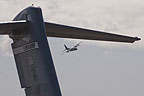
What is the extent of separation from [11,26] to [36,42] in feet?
3.02

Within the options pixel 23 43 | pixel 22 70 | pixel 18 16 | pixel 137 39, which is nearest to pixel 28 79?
pixel 22 70

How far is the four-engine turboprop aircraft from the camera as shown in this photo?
1212 centimetres

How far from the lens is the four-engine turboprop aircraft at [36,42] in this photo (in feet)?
39.8

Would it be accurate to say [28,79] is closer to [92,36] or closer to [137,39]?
[92,36]

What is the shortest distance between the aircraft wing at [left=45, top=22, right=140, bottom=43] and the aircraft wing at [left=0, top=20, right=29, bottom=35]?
79 cm

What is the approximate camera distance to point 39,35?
492 inches

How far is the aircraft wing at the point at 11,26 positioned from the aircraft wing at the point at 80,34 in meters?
0.79

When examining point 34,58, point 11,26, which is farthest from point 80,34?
point 11,26

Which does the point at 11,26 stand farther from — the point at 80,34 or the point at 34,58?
the point at 80,34

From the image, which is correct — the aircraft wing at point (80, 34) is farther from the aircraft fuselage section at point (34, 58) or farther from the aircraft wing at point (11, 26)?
the aircraft wing at point (11, 26)

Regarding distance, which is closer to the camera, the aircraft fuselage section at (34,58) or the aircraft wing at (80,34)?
the aircraft fuselage section at (34,58)

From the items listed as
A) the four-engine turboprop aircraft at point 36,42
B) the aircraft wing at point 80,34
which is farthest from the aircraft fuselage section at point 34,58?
the aircraft wing at point 80,34

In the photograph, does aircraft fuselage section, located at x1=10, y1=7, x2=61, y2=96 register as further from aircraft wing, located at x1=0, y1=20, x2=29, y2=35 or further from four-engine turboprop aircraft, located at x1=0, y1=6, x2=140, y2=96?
aircraft wing, located at x1=0, y1=20, x2=29, y2=35

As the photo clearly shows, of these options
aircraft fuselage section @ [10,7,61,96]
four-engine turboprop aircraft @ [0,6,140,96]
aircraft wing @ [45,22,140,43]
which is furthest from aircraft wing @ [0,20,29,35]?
aircraft wing @ [45,22,140,43]
